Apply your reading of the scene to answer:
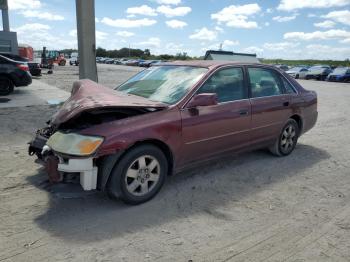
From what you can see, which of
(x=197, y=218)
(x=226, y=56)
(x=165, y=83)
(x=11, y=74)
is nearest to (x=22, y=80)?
(x=11, y=74)

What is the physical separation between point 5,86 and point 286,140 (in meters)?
10.5

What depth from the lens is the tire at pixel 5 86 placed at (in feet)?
39.5

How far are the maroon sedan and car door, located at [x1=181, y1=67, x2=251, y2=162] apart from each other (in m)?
0.01

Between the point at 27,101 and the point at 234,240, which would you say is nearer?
the point at 234,240

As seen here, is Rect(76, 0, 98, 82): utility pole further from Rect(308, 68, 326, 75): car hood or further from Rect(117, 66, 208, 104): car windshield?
Rect(308, 68, 326, 75): car hood

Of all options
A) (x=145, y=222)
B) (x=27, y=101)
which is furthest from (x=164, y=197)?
(x=27, y=101)

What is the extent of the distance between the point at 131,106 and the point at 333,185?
115 inches

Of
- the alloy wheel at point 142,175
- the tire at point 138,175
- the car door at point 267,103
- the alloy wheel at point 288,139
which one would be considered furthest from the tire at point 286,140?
the alloy wheel at point 142,175

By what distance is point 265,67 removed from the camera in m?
5.30

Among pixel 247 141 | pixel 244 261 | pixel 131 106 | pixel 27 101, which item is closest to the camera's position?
pixel 244 261

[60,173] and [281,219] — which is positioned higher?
[60,173]

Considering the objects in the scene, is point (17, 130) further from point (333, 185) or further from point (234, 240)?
point (333, 185)

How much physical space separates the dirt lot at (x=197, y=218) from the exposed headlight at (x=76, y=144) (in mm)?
508

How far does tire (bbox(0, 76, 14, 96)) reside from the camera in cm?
1205
